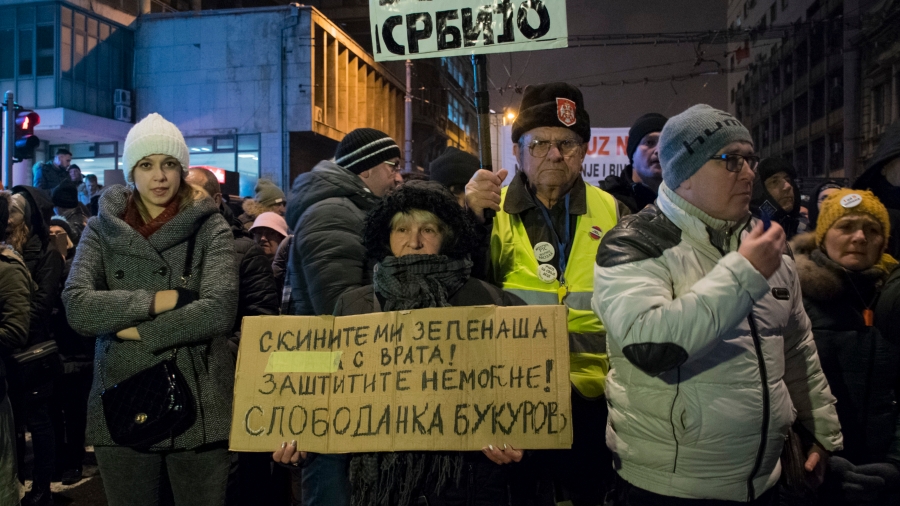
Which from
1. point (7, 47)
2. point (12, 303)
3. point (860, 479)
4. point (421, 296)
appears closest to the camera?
point (421, 296)

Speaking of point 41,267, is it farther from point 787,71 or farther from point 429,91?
point 787,71

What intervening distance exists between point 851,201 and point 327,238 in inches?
105

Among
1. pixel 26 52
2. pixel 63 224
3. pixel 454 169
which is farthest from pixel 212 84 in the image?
pixel 454 169

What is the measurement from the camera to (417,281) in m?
2.82

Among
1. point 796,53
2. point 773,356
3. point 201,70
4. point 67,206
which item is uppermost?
point 796,53

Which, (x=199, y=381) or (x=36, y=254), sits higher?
(x=36, y=254)

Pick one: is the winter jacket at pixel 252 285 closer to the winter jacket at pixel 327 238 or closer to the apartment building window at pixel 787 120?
the winter jacket at pixel 327 238

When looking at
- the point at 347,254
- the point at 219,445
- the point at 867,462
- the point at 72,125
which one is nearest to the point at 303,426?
the point at 219,445

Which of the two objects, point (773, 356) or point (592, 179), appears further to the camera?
point (592, 179)

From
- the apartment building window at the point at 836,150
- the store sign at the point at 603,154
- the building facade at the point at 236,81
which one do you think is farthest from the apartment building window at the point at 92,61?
the apartment building window at the point at 836,150

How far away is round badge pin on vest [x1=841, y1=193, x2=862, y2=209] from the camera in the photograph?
3.45 metres

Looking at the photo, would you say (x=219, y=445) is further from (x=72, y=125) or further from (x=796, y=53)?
(x=796, y=53)

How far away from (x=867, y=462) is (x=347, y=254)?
9.11ft

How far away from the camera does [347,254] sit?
11.1 feet
